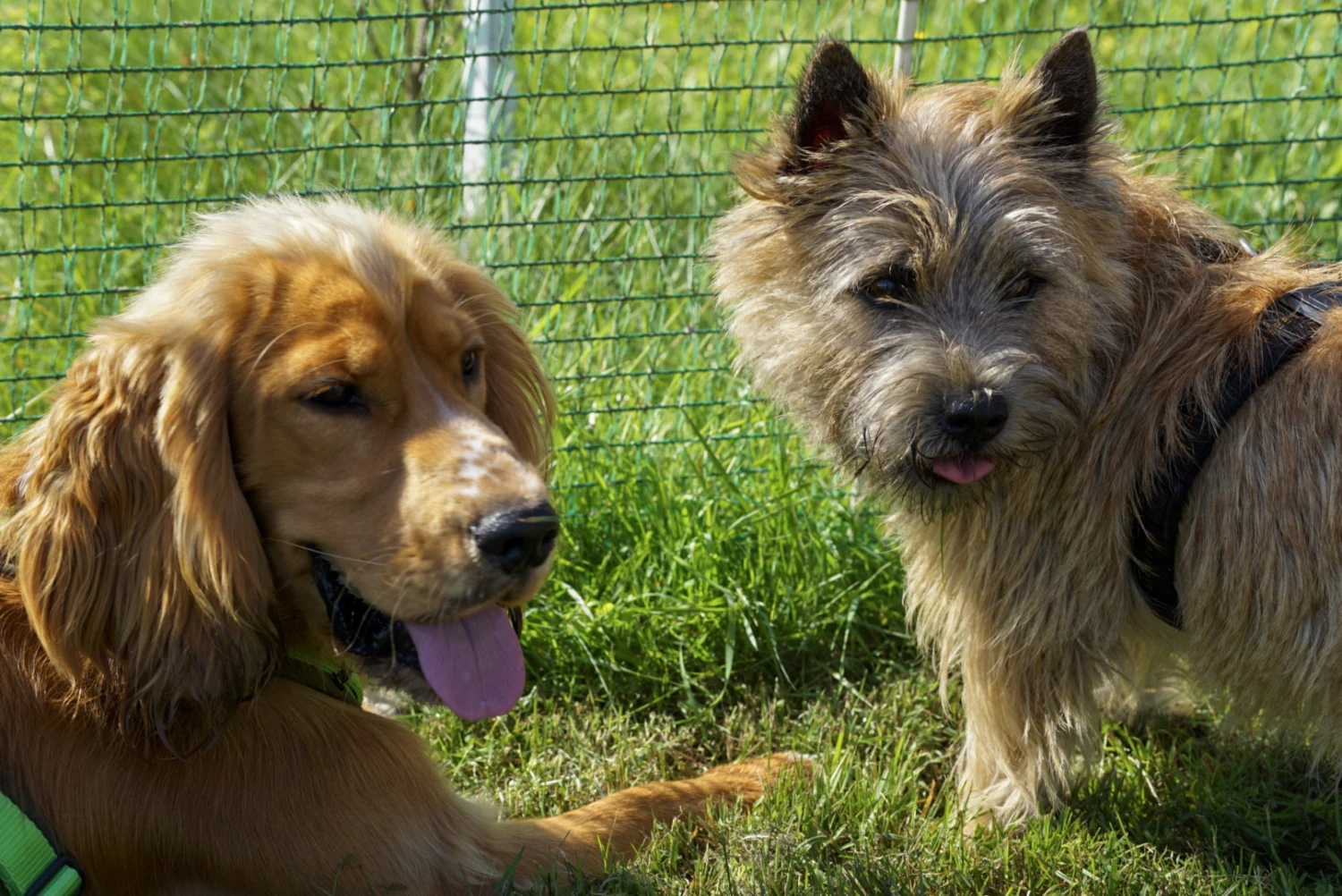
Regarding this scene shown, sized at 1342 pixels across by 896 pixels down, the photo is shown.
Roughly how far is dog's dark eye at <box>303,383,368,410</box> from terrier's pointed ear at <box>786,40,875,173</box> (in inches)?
50.3

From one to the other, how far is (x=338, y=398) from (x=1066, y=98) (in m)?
1.82

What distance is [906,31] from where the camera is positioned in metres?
4.31

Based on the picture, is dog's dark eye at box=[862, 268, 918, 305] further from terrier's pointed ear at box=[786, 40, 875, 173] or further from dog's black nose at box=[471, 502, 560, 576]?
dog's black nose at box=[471, 502, 560, 576]

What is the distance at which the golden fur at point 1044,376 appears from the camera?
9.11ft

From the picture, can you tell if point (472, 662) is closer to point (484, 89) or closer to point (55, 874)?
point (55, 874)

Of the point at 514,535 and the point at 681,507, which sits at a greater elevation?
the point at 514,535

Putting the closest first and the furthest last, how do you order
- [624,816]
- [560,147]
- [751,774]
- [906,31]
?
[624,816] → [751,774] → [906,31] → [560,147]

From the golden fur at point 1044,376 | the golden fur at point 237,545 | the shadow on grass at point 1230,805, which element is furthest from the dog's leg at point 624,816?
the shadow on grass at point 1230,805

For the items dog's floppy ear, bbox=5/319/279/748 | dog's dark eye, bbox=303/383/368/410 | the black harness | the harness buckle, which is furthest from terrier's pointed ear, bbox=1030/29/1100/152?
the harness buckle

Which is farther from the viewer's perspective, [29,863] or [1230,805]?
[1230,805]

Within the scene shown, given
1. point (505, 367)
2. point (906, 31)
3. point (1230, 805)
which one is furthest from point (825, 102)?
point (1230, 805)

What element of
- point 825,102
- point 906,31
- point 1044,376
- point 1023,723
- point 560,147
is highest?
point 906,31

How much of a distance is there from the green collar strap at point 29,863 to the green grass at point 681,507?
1125 millimetres

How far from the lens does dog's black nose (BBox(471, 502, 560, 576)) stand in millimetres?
2311
